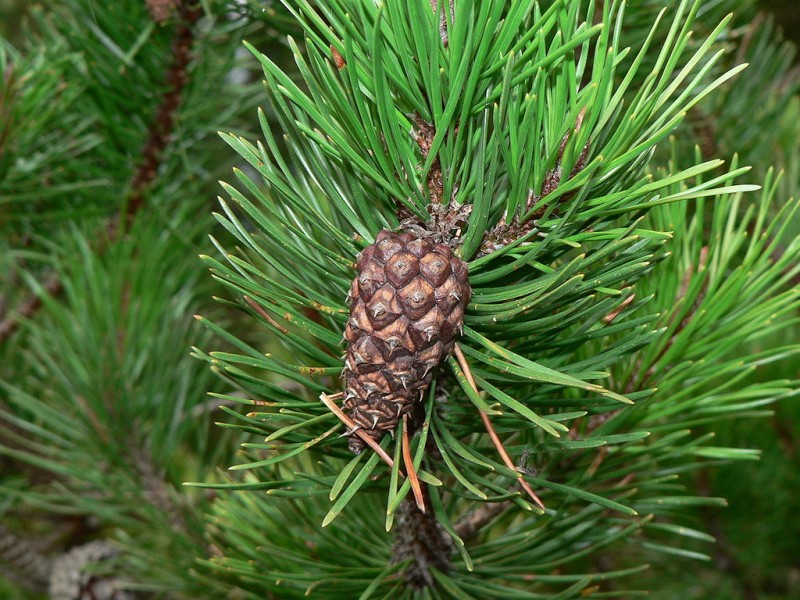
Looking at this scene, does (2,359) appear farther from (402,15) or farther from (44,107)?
(402,15)

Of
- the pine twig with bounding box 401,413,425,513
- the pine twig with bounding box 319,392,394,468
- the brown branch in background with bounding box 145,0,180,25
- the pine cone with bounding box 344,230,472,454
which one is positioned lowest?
the pine twig with bounding box 401,413,425,513

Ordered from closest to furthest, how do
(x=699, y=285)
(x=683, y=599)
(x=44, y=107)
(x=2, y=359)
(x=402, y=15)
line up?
1. (x=402, y=15)
2. (x=699, y=285)
3. (x=44, y=107)
4. (x=2, y=359)
5. (x=683, y=599)

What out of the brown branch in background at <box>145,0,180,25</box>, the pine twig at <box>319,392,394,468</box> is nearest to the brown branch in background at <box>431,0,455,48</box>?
the pine twig at <box>319,392,394,468</box>

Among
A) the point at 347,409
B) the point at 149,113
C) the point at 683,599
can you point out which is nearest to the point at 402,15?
the point at 347,409

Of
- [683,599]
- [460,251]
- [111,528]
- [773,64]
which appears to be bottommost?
[683,599]

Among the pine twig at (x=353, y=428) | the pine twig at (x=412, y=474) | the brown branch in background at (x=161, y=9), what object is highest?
the brown branch in background at (x=161, y=9)

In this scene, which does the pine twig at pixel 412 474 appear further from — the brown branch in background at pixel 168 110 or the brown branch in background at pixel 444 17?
the brown branch in background at pixel 168 110

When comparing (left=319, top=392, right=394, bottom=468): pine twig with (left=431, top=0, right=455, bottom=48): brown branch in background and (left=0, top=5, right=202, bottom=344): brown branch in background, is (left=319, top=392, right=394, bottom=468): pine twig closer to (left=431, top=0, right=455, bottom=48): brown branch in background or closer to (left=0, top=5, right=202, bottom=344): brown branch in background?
(left=431, top=0, right=455, bottom=48): brown branch in background

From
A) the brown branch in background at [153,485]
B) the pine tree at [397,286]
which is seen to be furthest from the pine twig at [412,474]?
the brown branch in background at [153,485]
